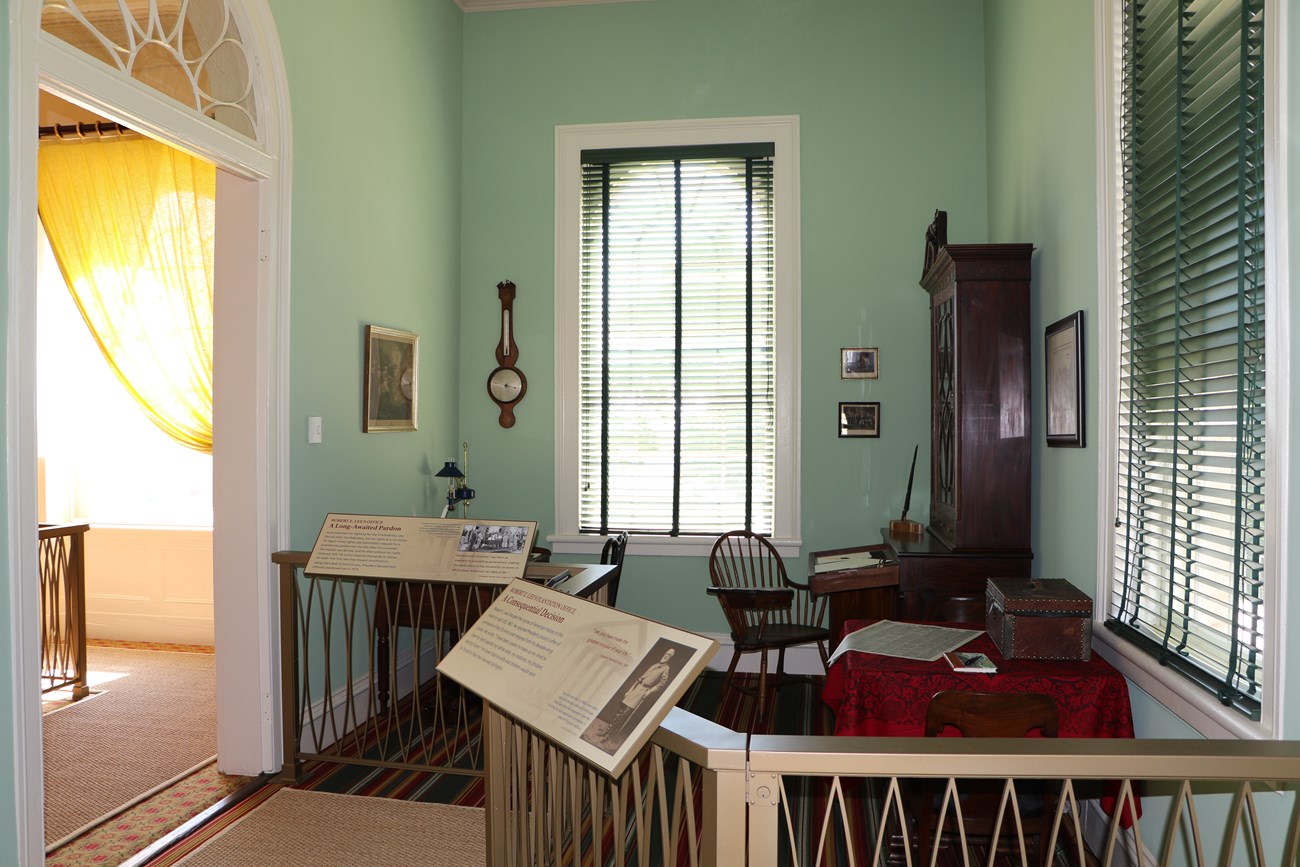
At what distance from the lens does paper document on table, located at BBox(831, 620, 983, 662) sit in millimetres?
3145

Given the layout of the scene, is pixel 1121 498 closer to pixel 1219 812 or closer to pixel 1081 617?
pixel 1081 617

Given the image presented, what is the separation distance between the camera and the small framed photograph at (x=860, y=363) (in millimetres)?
5703

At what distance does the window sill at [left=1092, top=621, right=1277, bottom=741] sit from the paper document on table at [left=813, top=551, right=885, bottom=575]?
118 centimetres

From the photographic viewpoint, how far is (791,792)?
3838 mm

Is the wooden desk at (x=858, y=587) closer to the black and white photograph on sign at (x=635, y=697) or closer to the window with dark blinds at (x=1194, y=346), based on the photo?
the window with dark blinds at (x=1194, y=346)

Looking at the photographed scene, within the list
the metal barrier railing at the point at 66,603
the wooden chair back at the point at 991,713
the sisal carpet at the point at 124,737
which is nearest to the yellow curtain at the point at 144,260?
the metal barrier railing at the point at 66,603

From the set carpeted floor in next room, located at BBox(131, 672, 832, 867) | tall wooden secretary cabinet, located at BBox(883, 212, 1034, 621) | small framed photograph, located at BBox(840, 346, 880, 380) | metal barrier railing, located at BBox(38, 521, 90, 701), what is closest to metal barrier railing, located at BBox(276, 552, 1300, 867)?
carpeted floor in next room, located at BBox(131, 672, 832, 867)

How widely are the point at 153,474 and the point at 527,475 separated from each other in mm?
2859

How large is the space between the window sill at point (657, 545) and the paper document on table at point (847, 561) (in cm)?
108

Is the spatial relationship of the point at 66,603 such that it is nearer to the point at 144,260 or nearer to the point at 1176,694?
the point at 144,260

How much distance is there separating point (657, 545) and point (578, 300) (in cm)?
166

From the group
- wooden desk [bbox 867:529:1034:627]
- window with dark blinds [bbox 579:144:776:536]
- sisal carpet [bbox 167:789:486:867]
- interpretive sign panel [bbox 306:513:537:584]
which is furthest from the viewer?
window with dark blinds [bbox 579:144:776:536]

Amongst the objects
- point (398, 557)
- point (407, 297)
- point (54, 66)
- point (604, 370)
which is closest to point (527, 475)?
point (604, 370)

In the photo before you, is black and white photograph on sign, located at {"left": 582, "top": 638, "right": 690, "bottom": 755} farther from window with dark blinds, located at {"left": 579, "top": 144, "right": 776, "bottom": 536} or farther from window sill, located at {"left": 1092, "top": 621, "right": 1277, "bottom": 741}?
window with dark blinds, located at {"left": 579, "top": 144, "right": 776, "bottom": 536}
